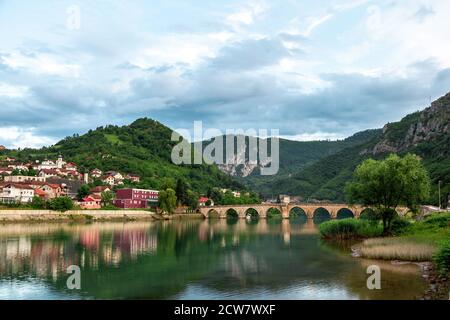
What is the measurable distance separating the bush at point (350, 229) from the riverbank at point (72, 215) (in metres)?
51.4

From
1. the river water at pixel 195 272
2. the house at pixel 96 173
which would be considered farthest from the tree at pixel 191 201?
the river water at pixel 195 272

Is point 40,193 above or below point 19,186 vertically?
below

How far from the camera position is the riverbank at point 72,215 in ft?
253

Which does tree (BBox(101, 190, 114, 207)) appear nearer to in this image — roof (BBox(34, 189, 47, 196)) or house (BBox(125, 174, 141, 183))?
roof (BBox(34, 189, 47, 196))

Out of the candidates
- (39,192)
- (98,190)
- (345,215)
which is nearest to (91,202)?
(39,192)

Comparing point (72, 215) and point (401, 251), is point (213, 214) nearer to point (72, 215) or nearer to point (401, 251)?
point (72, 215)

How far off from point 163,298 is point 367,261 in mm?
17092

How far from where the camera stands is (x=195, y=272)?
30.4 metres

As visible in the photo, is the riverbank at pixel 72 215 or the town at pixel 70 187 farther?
the town at pixel 70 187

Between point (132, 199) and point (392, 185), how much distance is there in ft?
266

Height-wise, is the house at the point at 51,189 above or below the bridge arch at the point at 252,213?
above

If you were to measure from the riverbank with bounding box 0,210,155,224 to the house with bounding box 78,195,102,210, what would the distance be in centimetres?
805

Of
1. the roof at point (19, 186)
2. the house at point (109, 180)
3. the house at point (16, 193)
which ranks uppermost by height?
the house at point (109, 180)

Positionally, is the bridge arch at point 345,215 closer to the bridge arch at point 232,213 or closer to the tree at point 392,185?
the bridge arch at point 232,213
